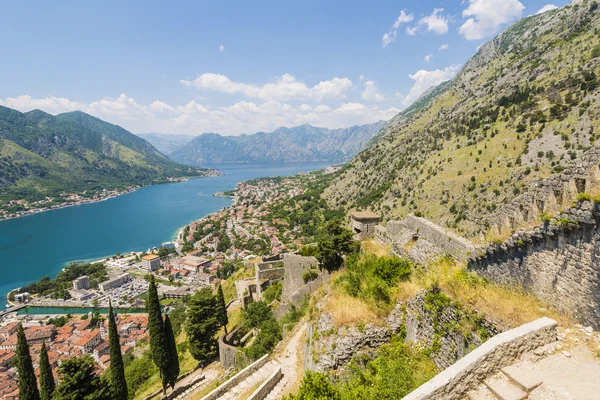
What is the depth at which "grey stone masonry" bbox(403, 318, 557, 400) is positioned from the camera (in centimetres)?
429

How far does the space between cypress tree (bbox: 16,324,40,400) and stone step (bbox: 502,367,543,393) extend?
19698 millimetres

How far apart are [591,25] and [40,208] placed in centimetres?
22827

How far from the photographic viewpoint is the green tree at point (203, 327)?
771 inches

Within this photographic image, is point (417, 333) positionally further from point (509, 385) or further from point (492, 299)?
point (509, 385)

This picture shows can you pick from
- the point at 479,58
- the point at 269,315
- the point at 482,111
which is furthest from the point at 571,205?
the point at 479,58

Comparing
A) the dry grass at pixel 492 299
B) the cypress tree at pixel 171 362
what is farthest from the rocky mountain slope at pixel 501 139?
the cypress tree at pixel 171 362

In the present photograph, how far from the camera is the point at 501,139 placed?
56.8m

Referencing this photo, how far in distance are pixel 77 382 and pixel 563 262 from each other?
16400mm

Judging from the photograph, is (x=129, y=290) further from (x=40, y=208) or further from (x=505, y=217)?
(x=40, y=208)

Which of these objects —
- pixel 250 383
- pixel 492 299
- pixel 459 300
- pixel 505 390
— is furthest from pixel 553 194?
pixel 250 383

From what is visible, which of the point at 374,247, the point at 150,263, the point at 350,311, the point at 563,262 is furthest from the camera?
the point at 150,263

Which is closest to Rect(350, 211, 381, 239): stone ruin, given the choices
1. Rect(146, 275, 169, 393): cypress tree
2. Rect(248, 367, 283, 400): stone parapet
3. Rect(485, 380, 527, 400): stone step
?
Rect(248, 367, 283, 400): stone parapet

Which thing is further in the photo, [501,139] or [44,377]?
[501,139]

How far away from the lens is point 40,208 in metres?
164
